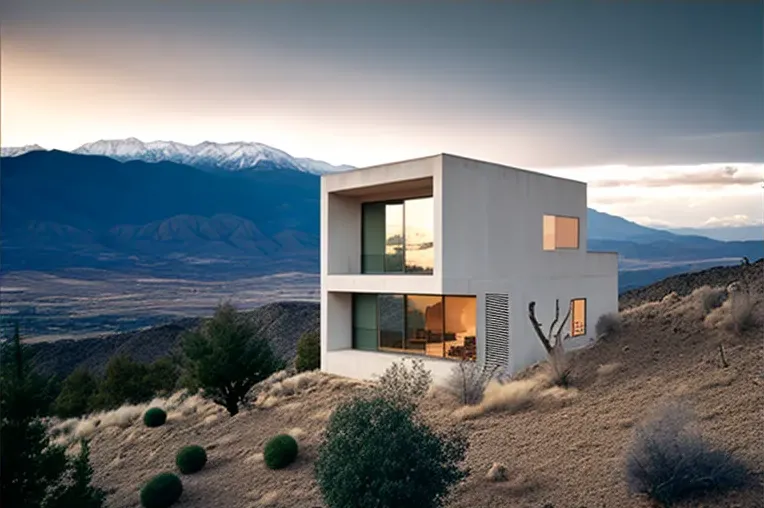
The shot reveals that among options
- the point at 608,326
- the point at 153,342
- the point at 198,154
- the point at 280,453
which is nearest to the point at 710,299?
the point at 608,326

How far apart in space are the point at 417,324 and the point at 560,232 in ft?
15.4

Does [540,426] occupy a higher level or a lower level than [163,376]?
higher

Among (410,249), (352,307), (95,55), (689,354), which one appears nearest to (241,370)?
(352,307)

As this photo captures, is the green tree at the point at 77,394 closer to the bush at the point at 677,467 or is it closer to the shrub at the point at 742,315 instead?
the bush at the point at 677,467

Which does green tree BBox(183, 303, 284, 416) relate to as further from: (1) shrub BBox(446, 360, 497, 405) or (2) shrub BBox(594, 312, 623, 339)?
(2) shrub BBox(594, 312, 623, 339)

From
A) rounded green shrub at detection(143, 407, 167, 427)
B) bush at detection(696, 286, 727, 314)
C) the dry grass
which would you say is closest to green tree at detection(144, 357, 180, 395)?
the dry grass

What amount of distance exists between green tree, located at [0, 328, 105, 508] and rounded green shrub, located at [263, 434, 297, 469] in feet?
9.43

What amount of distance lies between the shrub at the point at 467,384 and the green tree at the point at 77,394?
17.3m

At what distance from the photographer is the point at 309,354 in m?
21.1

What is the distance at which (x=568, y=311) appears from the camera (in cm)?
1576

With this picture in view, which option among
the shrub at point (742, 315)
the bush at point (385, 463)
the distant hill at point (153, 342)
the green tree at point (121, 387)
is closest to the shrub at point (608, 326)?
the shrub at point (742, 315)

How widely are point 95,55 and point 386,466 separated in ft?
39.5

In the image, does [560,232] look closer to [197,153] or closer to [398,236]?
[398,236]

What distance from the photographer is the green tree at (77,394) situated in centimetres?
2319
